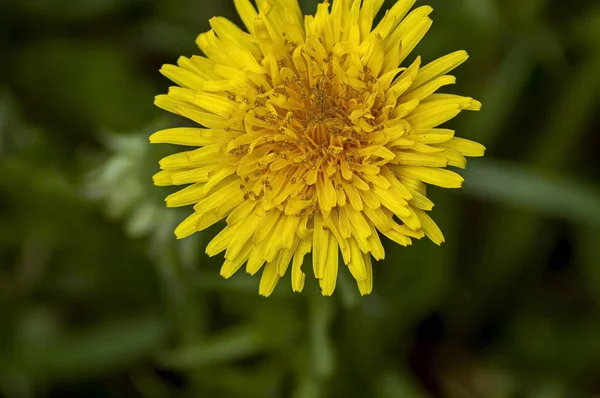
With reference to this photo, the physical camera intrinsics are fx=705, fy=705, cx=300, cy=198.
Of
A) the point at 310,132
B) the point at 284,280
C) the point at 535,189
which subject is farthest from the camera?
the point at 535,189

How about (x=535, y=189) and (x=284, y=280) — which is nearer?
(x=284, y=280)

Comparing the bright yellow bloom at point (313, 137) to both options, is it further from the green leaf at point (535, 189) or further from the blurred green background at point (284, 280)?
the green leaf at point (535, 189)

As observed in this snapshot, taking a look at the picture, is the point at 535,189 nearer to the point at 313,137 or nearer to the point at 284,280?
the point at 284,280

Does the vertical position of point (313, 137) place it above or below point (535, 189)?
above

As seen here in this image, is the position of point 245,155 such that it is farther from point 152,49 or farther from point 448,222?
point 152,49

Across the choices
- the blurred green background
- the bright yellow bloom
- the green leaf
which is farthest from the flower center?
the green leaf

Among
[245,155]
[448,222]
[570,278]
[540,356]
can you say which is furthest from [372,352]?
[245,155]

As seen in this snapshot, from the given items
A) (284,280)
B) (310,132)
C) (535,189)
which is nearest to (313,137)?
(310,132)
